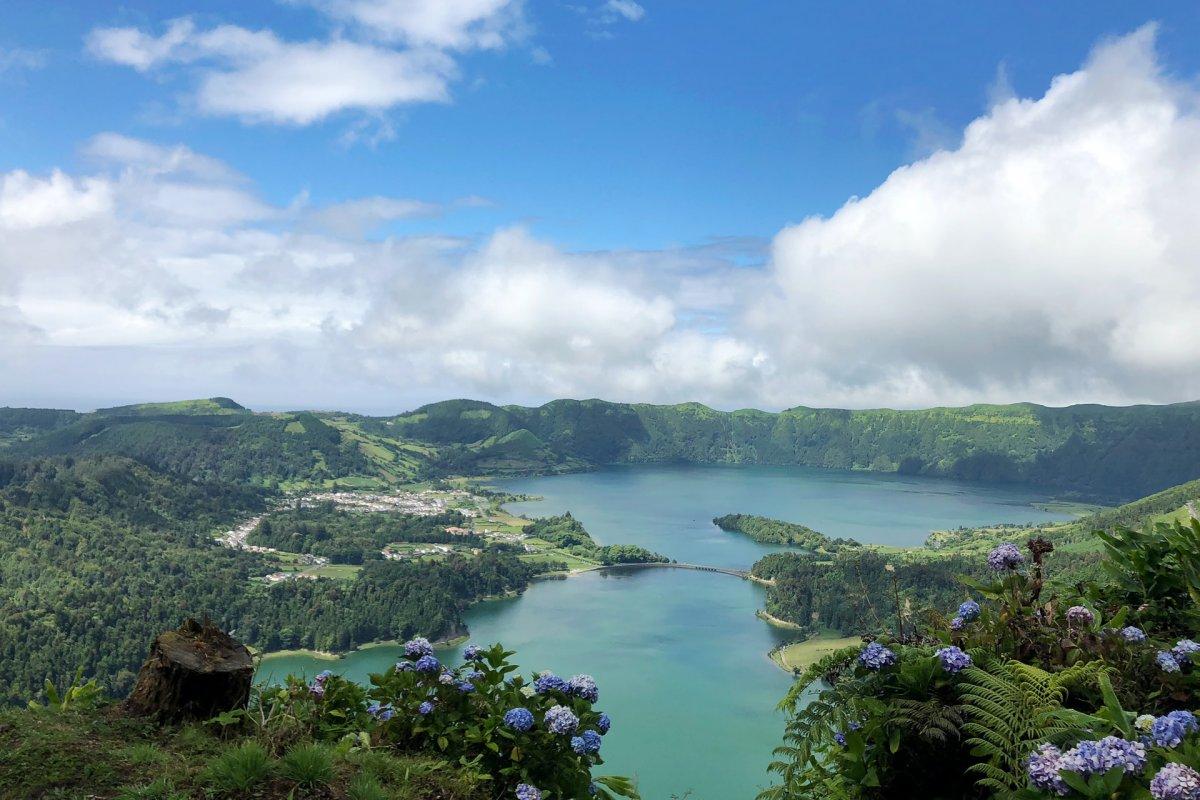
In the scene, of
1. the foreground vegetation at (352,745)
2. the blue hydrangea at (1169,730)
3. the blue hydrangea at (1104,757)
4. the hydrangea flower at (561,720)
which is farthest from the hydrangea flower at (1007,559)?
the hydrangea flower at (561,720)

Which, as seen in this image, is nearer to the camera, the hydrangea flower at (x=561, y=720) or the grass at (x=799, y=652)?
the hydrangea flower at (x=561, y=720)

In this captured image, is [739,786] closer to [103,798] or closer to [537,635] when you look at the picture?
[537,635]

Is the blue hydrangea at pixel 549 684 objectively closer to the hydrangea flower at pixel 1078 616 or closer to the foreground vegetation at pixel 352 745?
the foreground vegetation at pixel 352 745

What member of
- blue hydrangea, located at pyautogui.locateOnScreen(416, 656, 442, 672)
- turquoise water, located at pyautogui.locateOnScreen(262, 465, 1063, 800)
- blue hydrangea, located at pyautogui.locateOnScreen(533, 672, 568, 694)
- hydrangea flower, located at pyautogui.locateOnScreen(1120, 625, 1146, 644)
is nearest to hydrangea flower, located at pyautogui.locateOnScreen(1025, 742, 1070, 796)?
hydrangea flower, located at pyautogui.locateOnScreen(1120, 625, 1146, 644)

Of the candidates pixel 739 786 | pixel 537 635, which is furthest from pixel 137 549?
pixel 739 786

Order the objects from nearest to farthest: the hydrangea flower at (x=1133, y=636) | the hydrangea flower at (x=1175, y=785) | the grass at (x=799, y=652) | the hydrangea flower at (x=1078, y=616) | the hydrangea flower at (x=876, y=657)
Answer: the hydrangea flower at (x=1175, y=785), the hydrangea flower at (x=876, y=657), the hydrangea flower at (x=1133, y=636), the hydrangea flower at (x=1078, y=616), the grass at (x=799, y=652)
